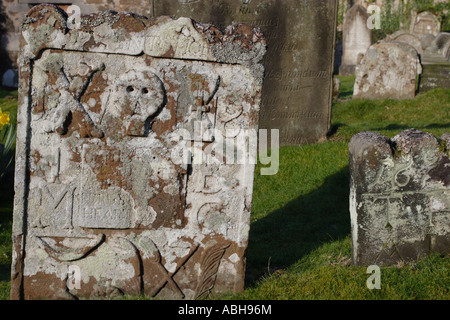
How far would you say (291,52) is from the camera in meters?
7.61

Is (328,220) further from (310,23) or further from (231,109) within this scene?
(310,23)

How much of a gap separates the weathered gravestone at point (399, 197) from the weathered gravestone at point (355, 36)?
14.2m

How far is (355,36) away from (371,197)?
14805 mm

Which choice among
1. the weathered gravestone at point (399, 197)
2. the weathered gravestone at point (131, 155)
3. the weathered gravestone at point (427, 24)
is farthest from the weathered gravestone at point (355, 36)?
the weathered gravestone at point (131, 155)

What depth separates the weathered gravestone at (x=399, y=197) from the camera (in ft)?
13.9

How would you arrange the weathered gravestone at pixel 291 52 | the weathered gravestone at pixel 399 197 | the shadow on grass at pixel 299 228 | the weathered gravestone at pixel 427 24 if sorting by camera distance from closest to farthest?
the weathered gravestone at pixel 399 197
the shadow on grass at pixel 299 228
the weathered gravestone at pixel 291 52
the weathered gravestone at pixel 427 24

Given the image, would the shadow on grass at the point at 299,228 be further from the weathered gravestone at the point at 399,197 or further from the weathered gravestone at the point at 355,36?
the weathered gravestone at the point at 355,36

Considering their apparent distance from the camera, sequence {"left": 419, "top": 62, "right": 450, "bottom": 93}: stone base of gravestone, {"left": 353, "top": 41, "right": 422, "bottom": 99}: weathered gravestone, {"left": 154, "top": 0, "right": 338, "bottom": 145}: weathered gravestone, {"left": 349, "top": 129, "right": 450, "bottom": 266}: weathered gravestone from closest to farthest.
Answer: {"left": 349, "top": 129, "right": 450, "bottom": 266}: weathered gravestone
{"left": 154, "top": 0, "right": 338, "bottom": 145}: weathered gravestone
{"left": 353, "top": 41, "right": 422, "bottom": 99}: weathered gravestone
{"left": 419, "top": 62, "right": 450, "bottom": 93}: stone base of gravestone

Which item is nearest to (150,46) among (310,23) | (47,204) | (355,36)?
(47,204)

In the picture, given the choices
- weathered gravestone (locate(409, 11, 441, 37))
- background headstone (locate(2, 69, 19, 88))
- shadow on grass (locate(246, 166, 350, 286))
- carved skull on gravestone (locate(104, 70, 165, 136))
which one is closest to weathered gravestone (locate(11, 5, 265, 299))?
carved skull on gravestone (locate(104, 70, 165, 136))

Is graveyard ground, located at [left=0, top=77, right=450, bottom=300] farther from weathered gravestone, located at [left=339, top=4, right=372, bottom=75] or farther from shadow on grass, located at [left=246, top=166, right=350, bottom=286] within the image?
weathered gravestone, located at [left=339, top=4, right=372, bottom=75]

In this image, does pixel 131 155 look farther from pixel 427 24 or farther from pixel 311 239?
pixel 427 24

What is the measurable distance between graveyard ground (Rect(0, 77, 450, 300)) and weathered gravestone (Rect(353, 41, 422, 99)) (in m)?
1.75

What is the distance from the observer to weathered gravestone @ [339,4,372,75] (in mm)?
17984
